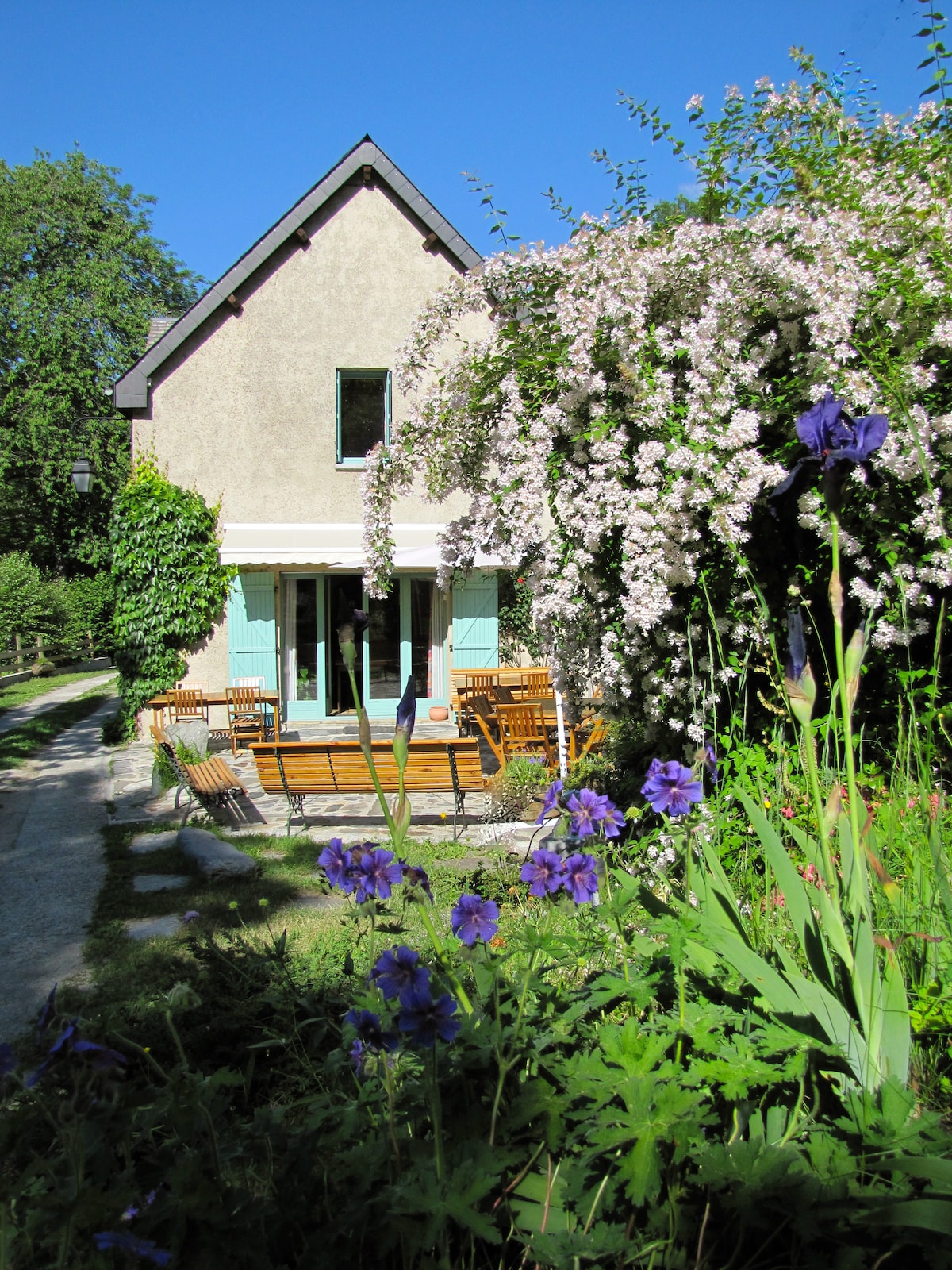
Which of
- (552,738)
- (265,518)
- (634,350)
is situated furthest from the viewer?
(265,518)

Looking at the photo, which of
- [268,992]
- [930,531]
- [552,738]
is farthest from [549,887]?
[552,738]

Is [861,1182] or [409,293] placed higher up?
[409,293]

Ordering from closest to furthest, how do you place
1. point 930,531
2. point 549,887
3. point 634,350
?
point 549,887 → point 930,531 → point 634,350

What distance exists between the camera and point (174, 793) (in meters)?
9.30

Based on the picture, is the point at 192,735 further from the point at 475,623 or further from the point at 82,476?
the point at 82,476

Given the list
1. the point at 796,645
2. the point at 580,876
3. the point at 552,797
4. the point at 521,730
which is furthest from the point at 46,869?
the point at 796,645

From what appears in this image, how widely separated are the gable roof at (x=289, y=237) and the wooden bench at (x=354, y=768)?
7.78m

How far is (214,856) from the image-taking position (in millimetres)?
6352

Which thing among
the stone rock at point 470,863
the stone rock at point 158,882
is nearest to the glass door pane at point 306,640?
the stone rock at point 158,882

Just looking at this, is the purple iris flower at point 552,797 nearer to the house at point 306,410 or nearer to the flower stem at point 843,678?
the flower stem at point 843,678

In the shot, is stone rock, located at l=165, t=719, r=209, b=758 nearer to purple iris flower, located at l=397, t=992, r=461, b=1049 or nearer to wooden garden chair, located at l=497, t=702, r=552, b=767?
wooden garden chair, located at l=497, t=702, r=552, b=767

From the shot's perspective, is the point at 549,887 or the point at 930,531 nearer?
the point at 549,887

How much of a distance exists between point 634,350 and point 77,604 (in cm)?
2672

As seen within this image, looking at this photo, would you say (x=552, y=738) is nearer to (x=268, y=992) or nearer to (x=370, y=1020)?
(x=268, y=992)
